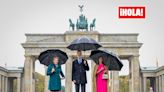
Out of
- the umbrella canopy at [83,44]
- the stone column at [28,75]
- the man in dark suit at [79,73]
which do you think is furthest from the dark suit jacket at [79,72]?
the stone column at [28,75]

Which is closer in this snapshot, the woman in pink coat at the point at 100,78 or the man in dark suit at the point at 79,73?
the woman in pink coat at the point at 100,78

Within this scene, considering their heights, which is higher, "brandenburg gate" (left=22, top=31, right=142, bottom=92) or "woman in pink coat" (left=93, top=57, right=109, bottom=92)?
"brandenburg gate" (left=22, top=31, right=142, bottom=92)

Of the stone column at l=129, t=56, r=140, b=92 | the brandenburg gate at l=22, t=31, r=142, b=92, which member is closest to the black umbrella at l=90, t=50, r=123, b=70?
the brandenburg gate at l=22, t=31, r=142, b=92

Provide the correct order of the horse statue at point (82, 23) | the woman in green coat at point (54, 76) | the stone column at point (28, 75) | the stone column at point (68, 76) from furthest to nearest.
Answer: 1. the stone column at point (28, 75)
2. the horse statue at point (82, 23)
3. the stone column at point (68, 76)
4. the woman in green coat at point (54, 76)

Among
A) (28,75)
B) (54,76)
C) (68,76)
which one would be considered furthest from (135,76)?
(54,76)

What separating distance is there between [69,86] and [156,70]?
43.6 ft

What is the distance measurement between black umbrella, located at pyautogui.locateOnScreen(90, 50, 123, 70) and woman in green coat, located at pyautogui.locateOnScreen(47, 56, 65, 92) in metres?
1.63

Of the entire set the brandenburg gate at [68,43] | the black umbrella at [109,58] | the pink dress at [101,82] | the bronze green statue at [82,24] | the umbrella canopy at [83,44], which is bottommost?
the pink dress at [101,82]

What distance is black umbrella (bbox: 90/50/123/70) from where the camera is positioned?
21672 mm

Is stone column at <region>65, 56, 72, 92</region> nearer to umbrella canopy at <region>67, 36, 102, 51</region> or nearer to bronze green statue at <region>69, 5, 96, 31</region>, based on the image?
bronze green statue at <region>69, 5, 96, 31</region>

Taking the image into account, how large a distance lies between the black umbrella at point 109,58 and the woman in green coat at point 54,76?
1632 mm

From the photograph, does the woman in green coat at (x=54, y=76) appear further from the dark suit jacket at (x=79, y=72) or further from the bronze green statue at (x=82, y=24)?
the bronze green statue at (x=82, y=24)

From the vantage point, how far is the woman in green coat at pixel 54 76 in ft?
67.7

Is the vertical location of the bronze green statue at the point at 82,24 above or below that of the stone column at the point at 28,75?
above
